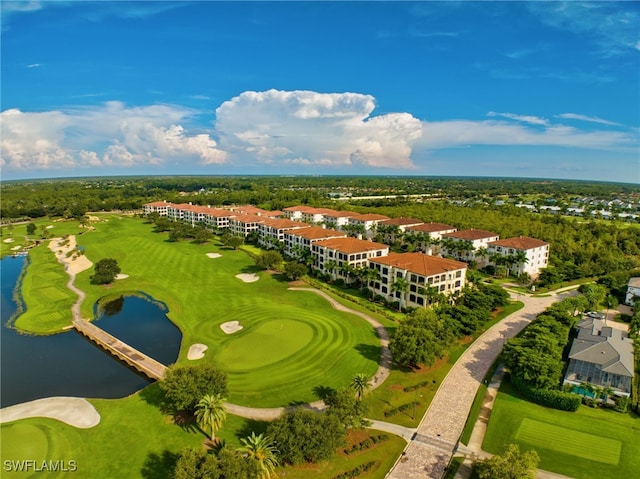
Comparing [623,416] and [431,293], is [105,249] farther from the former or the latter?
[623,416]

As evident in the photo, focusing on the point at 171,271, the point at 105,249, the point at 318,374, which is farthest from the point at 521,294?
the point at 105,249

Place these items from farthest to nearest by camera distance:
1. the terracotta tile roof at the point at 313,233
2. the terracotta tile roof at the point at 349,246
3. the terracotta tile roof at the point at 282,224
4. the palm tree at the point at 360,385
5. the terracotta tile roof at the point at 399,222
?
the terracotta tile roof at the point at 399,222
the terracotta tile roof at the point at 282,224
the terracotta tile roof at the point at 313,233
the terracotta tile roof at the point at 349,246
the palm tree at the point at 360,385

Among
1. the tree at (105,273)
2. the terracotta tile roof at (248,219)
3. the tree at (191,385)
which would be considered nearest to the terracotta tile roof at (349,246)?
the terracotta tile roof at (248,219)

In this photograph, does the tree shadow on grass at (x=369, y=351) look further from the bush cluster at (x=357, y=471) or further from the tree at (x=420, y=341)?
the bush cluster at (x=357, y=471)

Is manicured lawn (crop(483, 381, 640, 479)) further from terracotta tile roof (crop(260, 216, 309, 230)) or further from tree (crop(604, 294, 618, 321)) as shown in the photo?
terracotta tile roof (crop(260, 216, 309, 230))

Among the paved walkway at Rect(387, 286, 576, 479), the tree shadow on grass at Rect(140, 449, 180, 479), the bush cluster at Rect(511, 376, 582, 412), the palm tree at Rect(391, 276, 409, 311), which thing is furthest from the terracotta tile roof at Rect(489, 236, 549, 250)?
the tree shadow on grass at Rect(140, 449, 180, 479)

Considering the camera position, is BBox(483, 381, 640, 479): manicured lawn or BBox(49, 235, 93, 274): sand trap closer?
BBox(483, 381, 640, 479): manicured lawn

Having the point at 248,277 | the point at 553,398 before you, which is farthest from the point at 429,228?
the point at 553,398
